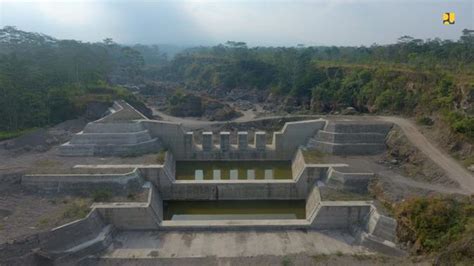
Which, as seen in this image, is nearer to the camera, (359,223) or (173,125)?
(359,223)

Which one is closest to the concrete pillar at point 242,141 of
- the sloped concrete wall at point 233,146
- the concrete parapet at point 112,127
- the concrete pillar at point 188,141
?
the sloped concrete wall at point 233,146

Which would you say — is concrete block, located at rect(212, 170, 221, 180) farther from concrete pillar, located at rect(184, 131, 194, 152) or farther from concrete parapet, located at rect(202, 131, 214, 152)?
concrete pillar, located at rect(184, 131, 194, 152)

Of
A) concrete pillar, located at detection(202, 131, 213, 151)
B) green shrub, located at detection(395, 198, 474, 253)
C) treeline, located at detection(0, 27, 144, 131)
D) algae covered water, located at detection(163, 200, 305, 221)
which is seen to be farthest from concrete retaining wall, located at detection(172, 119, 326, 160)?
green shrub, located at detection(395, 198, 474, 253)

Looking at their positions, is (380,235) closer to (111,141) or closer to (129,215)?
(129,215)

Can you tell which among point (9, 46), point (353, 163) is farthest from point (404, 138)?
point (9, 46)

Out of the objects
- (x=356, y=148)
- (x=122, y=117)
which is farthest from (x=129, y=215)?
(x=356, y=148)

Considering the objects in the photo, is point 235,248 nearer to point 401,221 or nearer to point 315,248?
point 315,248

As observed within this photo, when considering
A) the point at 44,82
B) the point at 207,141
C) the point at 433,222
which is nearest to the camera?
the point at 433,222
